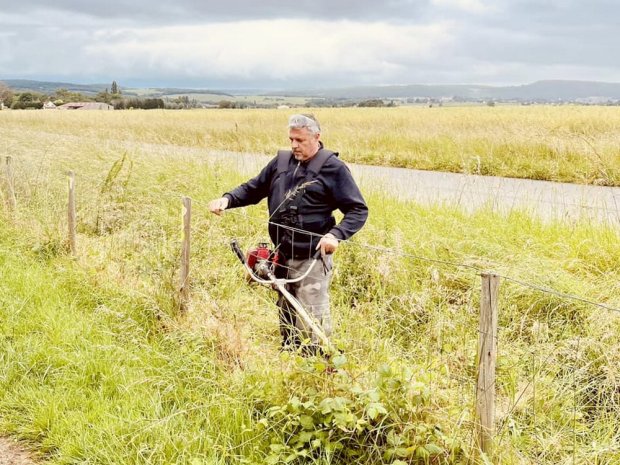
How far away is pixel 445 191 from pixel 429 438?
8.58 meters

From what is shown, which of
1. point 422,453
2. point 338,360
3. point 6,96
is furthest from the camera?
point 6,96

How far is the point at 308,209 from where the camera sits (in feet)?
13.4

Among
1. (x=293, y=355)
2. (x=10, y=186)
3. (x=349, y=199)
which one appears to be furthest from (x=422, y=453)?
(x=10, y=186)

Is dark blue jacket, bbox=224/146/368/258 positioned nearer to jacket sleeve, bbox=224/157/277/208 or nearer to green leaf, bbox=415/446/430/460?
jacket sleeve, bbox=224/157/277/208

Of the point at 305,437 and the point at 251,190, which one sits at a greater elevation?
the point at 251,190

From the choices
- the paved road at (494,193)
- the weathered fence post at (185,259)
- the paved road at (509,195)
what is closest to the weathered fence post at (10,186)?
the paved road at (494,193)

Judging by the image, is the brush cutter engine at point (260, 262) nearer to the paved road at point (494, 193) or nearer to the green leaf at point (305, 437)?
the green leaf at point (305, 437)

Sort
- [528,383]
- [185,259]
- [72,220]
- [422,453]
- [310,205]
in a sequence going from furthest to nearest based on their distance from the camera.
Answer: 1. [72,220]
2. [185,259]
3. [310,205]
4. [528,383]
5. [422,453]

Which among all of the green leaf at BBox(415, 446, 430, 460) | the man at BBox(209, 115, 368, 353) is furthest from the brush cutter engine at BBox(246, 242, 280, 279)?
the green leaf at BBox(415, 446, 430, 460)

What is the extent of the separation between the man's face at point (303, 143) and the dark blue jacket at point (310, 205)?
8 cm

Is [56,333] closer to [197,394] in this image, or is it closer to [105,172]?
[197,394]

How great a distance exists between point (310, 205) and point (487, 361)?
1671 mm

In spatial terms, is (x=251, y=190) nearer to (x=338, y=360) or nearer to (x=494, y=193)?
(x=338, y=360)

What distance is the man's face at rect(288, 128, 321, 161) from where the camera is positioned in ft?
12.8
